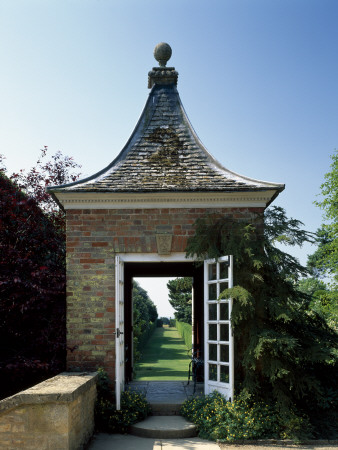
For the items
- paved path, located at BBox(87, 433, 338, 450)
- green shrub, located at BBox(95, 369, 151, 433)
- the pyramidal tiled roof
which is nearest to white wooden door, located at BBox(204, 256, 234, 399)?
paved path, located at BBox(87, 433, 338, 450)

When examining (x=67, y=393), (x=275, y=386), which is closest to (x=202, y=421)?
(x=275, y=386)

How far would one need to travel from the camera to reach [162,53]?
9.73 metres

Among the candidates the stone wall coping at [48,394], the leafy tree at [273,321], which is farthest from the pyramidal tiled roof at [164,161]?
the stone wall coping at [48,394]

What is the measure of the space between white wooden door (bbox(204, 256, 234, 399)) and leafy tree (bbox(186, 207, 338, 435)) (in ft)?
0.60

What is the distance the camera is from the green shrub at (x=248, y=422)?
5.93 metres

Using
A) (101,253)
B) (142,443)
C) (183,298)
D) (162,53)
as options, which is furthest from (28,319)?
(183,298)

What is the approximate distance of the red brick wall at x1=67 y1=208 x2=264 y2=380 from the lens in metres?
6.99

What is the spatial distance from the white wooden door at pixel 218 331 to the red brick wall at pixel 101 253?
762mm

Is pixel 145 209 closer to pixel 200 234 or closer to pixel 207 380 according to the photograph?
pixel 200 234

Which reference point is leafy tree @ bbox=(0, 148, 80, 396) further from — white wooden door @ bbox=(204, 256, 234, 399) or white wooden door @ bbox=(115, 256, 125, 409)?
white wooden door @ bbox=(204, 256, 234, 399)

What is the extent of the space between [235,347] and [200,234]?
189cm

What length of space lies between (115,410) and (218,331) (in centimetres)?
200

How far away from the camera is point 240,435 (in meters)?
5.89

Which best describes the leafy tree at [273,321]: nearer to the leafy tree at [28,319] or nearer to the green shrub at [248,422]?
the green shrub at [248,422]
